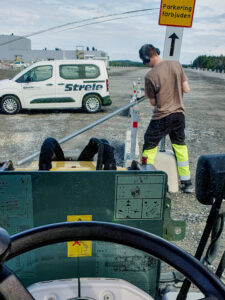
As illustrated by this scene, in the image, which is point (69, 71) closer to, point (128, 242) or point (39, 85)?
point (39, 85)

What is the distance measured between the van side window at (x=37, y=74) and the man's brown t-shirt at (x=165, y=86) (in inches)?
298

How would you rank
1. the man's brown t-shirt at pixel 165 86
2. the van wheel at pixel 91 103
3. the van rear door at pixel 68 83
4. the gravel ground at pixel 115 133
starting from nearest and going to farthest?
1. the gravel ground at pixel 115 133
2. the man's brown t-shirt at pixel 165 86
3. the van rear door at pixel 68 83
4. the van wheel at pixel 91 103

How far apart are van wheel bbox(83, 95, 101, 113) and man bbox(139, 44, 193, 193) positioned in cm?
733

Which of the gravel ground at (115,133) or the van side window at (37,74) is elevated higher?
the van side window at (37,74)

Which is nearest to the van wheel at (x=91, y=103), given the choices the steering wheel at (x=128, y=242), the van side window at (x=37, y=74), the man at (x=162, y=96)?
the van side window at (x=37, y=74)

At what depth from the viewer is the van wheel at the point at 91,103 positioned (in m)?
11.7

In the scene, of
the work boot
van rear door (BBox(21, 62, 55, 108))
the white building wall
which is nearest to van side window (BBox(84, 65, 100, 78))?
van rear door (BBox(21, 62, 55, 108))

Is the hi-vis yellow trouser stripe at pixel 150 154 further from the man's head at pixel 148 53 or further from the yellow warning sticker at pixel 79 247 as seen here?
the yellow warning sticker at pixel 79 247

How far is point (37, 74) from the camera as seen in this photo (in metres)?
11.2

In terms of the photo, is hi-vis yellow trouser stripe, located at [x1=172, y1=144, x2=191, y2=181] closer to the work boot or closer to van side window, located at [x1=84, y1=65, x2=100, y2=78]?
the work boot

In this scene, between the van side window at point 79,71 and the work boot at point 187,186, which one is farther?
the van side window at point 79,71

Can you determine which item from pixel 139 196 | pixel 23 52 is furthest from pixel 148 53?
→ pixel 23 52

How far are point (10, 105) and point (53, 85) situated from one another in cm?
167

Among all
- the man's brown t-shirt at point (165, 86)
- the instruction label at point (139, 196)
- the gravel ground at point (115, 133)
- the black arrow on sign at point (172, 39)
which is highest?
Answer: the black arrow on sign at point (172, 39)
